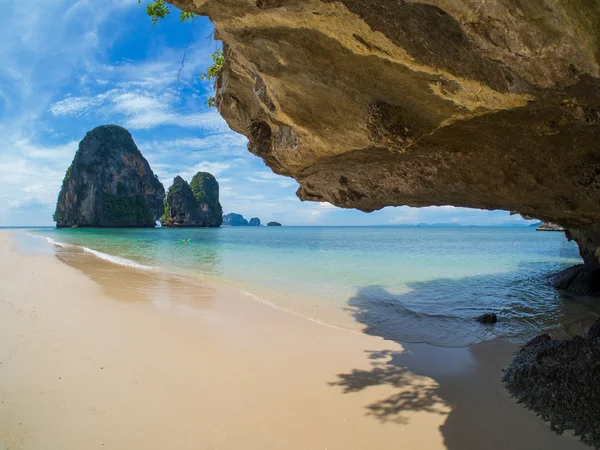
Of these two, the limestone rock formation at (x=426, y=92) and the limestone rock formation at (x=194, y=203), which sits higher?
the limestone rock formation at (x=194, y=203)

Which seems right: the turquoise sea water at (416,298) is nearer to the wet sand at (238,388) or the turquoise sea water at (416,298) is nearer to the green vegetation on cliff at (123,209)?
the wet sand at (238,388)

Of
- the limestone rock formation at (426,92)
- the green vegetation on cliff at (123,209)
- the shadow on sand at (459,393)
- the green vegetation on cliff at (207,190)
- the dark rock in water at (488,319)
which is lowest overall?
the shadow on sand at (459,393)

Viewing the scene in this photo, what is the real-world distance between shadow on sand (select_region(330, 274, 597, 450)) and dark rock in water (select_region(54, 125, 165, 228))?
332 ft

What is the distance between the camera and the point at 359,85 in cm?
337

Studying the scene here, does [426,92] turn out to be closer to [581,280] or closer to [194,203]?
[581,280]

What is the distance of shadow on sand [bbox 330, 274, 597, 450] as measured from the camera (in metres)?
3.18

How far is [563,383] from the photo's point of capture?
3449 mm

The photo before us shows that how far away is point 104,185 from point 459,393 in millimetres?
105227

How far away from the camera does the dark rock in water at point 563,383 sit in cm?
312

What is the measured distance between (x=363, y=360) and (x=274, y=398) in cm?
171

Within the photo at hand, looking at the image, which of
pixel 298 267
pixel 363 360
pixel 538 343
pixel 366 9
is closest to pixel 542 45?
pixel 366 9

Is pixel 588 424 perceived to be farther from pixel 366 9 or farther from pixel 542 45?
pixel 366 9

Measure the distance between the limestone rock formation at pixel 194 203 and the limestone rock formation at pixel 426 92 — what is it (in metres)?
101

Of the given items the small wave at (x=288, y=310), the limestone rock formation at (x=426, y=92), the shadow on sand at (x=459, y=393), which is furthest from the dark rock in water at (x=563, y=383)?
the small wave at (x=288, y=310)
